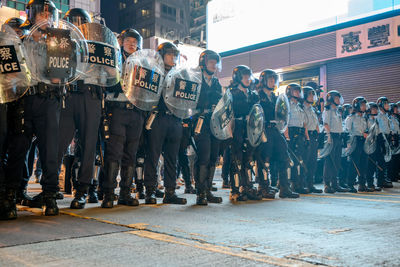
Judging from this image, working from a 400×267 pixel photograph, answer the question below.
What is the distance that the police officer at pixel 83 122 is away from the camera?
4641 mm

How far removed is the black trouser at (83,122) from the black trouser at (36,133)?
1.03ft

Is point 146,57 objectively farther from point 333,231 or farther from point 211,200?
point 333,231

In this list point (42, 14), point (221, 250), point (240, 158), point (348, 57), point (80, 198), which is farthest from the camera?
point (348, 57)

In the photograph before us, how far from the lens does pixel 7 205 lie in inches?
154

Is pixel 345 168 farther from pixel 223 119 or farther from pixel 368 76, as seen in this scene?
pixel 368 76

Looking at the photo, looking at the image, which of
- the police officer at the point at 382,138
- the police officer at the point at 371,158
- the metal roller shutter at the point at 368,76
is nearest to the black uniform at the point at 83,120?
the police officer at the point at 371,158

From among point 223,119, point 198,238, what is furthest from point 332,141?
point 198,238

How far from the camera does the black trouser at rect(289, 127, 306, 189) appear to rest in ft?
25.2

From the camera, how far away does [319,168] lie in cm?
1102

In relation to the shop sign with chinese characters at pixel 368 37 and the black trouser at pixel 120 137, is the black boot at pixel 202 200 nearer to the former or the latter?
the black trouser at pixel 120 137

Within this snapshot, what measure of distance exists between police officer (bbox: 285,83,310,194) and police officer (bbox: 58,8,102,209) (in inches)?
163

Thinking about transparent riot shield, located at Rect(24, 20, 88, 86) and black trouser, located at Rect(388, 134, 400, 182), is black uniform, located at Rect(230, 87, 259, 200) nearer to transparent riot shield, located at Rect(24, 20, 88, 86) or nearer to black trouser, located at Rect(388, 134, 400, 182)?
transparent riot shield, located at Rect(24, 20, 88, 86)

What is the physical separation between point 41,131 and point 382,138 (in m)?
7.94

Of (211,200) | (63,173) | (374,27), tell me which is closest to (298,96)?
(211,200)
